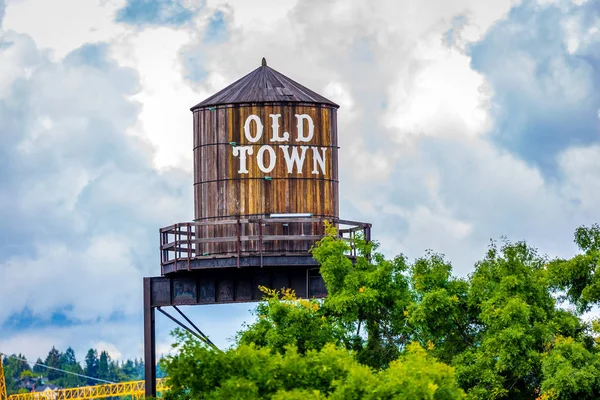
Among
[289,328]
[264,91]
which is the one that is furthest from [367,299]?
[264,91]

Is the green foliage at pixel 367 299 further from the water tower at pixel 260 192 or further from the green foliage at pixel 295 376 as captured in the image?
the green foliage at pixel 295 376

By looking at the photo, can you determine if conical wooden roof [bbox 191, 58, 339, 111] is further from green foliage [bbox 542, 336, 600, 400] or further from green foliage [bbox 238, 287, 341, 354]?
green foliage [bbox 542, 336, 600, 400]

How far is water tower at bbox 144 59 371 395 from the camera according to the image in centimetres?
5381

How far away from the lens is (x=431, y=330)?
2023 inches

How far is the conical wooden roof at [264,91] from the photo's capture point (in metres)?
54.3

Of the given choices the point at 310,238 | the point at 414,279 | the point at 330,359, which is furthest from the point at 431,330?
the point at 330,359

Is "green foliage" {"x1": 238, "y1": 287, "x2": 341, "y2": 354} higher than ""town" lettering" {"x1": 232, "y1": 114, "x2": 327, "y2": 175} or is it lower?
lower

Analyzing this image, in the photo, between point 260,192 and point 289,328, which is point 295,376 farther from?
point 260,192

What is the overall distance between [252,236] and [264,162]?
7.58ft

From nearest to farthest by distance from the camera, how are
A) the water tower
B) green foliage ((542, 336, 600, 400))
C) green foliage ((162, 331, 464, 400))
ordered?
green foliage ((162, 331, 464, 400)), green foliage ((542, 336, 600, 400)), the water tower

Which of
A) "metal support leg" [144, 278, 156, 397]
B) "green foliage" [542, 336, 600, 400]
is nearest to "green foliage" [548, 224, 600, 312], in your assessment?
"green foliage" [542, 336, 600, 400]

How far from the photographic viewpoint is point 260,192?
54.0m

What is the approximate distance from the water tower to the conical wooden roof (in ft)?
0.10

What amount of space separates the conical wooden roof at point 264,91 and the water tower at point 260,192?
3cm
